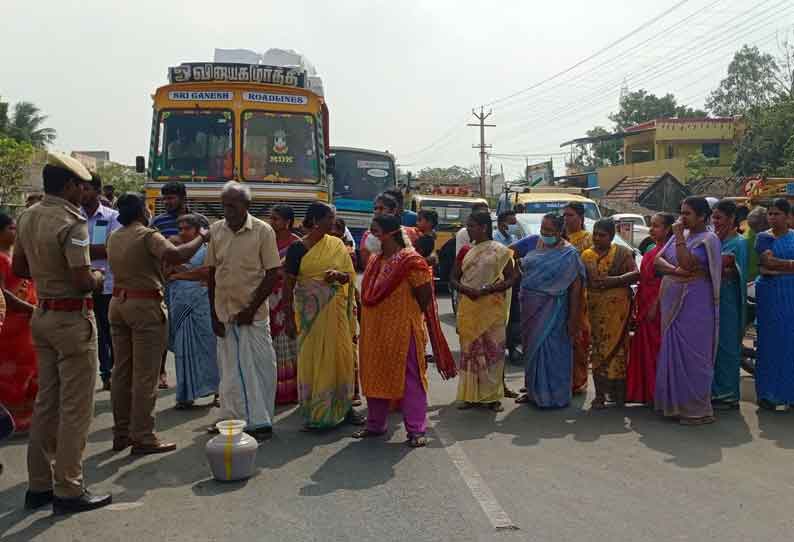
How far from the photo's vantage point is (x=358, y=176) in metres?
20.8

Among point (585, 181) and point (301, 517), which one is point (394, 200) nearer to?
point (301, 517)

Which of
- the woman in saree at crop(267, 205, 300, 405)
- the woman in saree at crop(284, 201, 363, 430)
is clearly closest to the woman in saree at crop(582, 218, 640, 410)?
the woman in saree at crop(284, 201, 363, 430)

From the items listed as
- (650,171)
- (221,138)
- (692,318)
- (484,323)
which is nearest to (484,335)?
(484,323)

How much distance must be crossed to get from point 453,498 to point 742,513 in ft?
5.07

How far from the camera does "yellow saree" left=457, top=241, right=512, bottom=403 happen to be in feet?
22.4

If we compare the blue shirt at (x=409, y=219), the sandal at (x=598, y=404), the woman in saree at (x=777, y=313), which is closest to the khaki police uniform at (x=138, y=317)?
the sandal at (x=598, y=404)

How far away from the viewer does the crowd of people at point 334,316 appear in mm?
4434

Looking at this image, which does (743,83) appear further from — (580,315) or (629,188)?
(580,315)

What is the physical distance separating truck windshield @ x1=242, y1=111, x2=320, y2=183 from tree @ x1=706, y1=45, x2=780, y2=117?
4796 cm

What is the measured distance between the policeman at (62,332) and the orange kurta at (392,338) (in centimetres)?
199

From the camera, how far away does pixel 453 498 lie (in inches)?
180

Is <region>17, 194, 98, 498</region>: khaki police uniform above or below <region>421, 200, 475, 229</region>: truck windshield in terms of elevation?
below

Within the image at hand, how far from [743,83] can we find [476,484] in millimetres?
57254

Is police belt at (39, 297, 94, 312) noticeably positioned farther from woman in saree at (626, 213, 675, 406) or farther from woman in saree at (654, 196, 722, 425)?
woman in saree at (626, 213, 675, 406)
